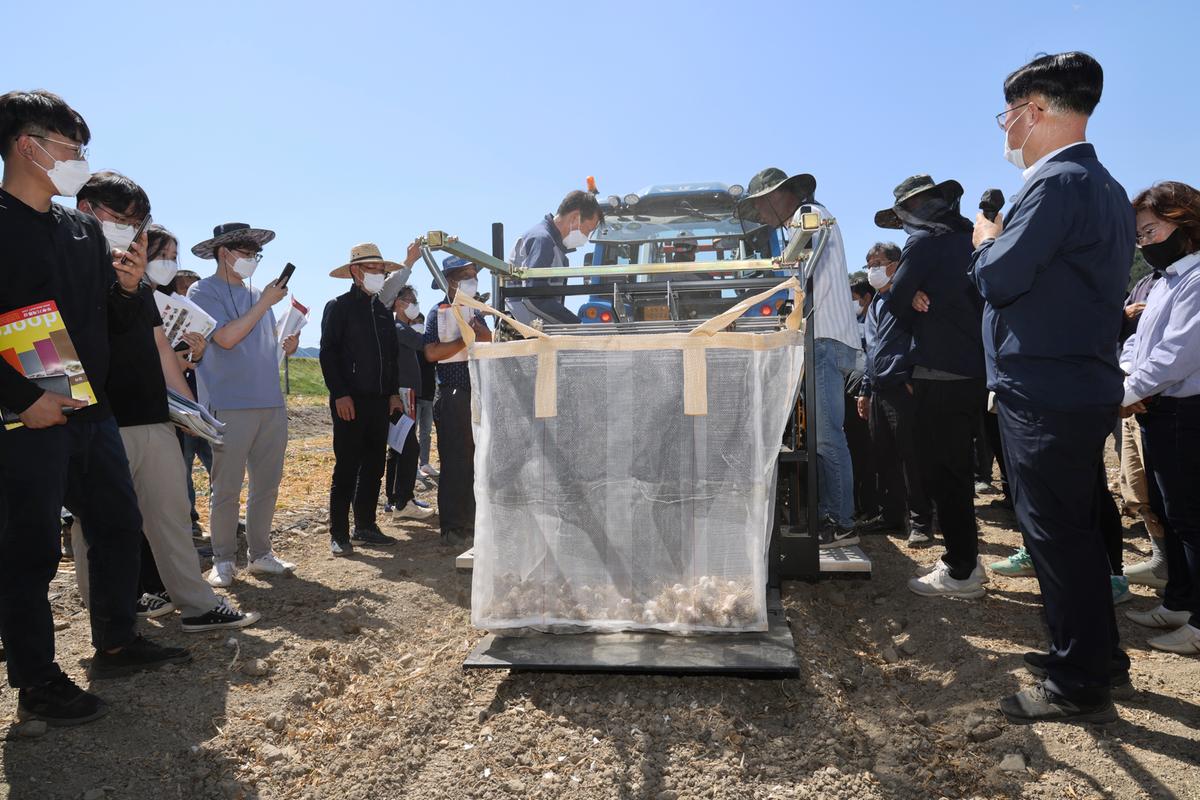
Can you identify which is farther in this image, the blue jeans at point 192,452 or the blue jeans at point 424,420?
the blue jeans at point 424,420

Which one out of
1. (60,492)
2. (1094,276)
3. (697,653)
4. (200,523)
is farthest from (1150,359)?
(200,523)

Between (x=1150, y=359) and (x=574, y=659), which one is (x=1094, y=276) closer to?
(x=1150, y=359)

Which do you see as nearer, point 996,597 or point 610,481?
point 610,481

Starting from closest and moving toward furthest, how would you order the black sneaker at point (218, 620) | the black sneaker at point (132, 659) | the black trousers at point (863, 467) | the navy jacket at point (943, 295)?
the black sneaker at point (132, 659), the black sneaker at point (218, 620), the navy jacket at point (943, 295), the black trousers at point (863, 467)

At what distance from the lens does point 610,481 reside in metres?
2.90

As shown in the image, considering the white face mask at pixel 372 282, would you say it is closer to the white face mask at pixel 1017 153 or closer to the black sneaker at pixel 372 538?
the black sneaker at pixel 372 538

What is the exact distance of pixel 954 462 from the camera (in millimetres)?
3941

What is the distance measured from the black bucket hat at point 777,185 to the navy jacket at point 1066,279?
6.54 feet

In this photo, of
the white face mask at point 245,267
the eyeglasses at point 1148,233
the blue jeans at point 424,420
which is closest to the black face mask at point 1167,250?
the eyeglasses at point 1148,233

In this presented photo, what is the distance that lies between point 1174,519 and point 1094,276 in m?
1.37

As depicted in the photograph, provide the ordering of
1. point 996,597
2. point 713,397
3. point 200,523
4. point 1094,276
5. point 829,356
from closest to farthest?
1. point 1094,276
2. point 713,397
3. point 996,597
4. point 829,356
5. point 200,523

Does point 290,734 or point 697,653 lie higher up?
point 697,653

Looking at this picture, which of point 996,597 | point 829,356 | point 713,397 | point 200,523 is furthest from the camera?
point 200,523

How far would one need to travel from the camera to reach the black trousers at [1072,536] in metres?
2.58
